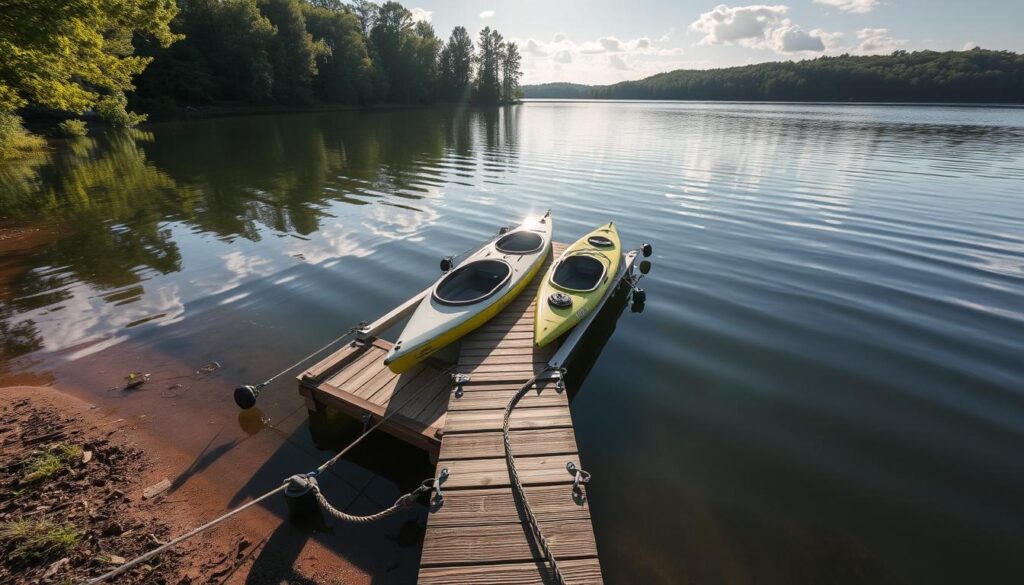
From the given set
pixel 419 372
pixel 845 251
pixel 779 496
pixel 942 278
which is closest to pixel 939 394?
pixel 779 496

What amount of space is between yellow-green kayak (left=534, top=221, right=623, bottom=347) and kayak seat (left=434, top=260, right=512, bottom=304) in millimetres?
1234

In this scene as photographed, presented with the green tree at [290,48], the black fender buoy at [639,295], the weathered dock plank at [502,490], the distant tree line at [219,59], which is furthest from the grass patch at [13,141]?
the green tree at [290,48]

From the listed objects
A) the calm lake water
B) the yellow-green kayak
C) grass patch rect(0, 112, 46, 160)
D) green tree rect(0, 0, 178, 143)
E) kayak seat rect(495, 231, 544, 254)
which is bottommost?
the calm lake water

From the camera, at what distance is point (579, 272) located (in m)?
12.5

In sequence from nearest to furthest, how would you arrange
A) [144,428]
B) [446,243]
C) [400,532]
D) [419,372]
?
1. [400,532]
2. [144,428]
3. [419,372]
4. [446,243]

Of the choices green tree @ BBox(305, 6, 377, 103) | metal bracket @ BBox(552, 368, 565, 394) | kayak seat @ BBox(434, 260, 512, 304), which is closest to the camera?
metal bracket @ BBox(552, 368, 565, 394)

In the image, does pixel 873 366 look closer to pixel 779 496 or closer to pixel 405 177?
pixel 779 496

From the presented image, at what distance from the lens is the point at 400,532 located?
20.2 feet

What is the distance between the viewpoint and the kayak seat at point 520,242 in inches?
524

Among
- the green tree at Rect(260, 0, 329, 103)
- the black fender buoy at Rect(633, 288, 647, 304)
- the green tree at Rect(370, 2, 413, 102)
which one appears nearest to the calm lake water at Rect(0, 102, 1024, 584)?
the black fender buoy at Rect(633, 288, 647, 304)

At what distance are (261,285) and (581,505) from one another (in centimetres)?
1164

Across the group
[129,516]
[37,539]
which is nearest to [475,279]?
[129,516]

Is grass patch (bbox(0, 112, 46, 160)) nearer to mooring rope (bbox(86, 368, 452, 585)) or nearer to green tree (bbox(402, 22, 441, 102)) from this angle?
mooring rope (bbox(86, 368, 452, 585))

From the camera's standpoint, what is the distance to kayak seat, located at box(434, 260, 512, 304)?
1066 cm
